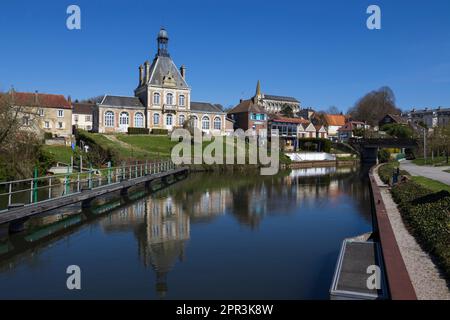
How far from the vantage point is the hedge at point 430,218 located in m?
8.43

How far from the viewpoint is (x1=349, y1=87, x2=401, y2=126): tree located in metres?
111

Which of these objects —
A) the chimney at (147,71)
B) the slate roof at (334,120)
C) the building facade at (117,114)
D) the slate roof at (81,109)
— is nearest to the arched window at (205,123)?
the building facade at (117,114)

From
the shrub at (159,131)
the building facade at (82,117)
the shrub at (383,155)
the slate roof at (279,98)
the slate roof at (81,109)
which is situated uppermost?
the slate roof at (279,98)

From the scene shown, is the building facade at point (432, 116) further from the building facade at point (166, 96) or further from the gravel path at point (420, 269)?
the gravel path at point (420, 269)

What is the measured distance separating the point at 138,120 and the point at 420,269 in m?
58.4

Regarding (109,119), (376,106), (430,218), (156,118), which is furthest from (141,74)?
(376,106)

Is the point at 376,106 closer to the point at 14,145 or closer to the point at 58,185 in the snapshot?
the point at 14,145

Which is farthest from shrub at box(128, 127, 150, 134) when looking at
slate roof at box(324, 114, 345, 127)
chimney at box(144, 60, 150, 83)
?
slate roof at box(324, 114, 345, 127)

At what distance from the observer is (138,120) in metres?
62.4

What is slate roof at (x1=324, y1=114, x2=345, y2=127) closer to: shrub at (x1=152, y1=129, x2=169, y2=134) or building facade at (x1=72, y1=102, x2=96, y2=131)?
shrub at (x1=152, y1=129, x2=169, y2=134)

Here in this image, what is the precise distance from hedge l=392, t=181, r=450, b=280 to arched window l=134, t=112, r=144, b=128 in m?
50.5

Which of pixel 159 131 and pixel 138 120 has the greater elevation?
pixel 138 120

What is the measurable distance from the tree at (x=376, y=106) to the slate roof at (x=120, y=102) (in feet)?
239
